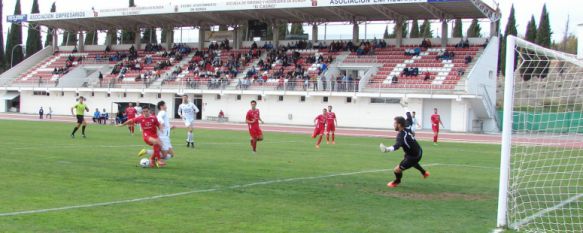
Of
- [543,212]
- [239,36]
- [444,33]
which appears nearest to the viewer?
[543,212]

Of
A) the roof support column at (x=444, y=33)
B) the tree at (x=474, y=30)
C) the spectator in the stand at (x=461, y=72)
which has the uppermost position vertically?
the tree at (x=474, y=30)

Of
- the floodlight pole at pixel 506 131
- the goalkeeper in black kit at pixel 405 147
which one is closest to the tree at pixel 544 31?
the goalkeeper in black kit at pixel 405 147

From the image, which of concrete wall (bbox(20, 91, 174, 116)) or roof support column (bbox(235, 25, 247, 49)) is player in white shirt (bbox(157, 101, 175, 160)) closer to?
concrete wall (bbox(20, 91, 174, 116))

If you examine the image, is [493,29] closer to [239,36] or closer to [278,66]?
[278,66]

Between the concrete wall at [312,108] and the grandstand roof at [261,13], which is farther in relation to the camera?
the grandstand roof at [261,13]

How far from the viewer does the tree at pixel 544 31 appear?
7344 centimetres

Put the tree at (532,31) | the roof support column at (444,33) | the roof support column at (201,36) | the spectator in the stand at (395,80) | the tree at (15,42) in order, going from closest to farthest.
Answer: the spectator in the stand at (395,80), the roof support column at (444,33), the roof support column at (201,36), the tree at (532,31), the tree at (15,42)

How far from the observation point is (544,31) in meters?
73.6

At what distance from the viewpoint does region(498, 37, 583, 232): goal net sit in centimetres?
897

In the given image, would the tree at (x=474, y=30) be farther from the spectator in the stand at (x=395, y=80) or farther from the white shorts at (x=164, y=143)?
the white shorts at (x=164, y=143)

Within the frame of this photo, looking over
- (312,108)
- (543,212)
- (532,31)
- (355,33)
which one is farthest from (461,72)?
(543,212)

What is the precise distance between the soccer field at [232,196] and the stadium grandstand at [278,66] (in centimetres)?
2982

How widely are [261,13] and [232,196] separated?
46448 millimetres

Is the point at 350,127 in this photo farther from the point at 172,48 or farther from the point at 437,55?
the point at 172,48
